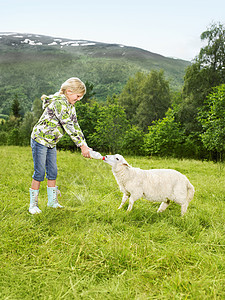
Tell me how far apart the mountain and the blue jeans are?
270 ft

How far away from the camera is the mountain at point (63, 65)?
103 metres

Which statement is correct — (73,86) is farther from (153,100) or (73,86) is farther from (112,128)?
(153,100)

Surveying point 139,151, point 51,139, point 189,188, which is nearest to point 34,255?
point 51,139

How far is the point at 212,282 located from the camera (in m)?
2.17

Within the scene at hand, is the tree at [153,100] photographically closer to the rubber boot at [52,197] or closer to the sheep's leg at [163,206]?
the sheep's leg at [163,206]

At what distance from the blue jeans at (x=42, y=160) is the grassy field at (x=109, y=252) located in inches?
23.5

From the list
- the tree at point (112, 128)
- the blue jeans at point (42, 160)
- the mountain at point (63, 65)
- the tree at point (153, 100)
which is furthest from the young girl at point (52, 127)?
the mountain at point (63, 65)

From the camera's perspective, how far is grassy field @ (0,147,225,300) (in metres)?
2.09

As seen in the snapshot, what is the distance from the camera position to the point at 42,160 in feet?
12.4

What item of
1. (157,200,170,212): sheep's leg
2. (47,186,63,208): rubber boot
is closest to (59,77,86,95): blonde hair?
(47,186,63,208): rubber boot

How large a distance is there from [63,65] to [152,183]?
452 ft

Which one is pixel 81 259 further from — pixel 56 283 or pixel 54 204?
pixel 54 204

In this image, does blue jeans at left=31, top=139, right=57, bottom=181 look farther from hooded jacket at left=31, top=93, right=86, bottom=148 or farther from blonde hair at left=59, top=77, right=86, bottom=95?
blonde hair at left=59, top=77, right=86, bottom=95

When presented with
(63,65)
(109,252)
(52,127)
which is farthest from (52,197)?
(63,65)
